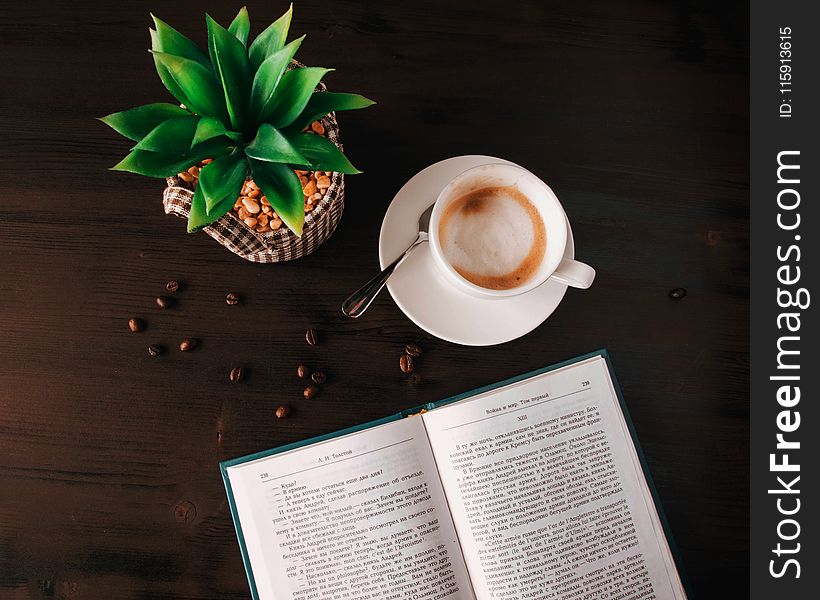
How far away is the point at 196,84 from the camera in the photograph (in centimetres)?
57

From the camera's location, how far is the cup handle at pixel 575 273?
29.7 inches

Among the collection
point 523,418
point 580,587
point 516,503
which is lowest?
point 580,587

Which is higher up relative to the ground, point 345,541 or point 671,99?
point 671,99

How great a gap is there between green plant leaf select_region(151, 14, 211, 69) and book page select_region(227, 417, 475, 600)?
1.63ft

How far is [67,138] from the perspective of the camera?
2.86 feet

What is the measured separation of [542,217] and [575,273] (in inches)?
3.3

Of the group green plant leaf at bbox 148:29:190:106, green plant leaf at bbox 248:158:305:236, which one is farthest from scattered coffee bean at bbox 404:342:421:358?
green plant leaf at bbox 148:29:190:106

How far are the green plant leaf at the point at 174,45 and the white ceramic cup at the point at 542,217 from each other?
0.98 feet

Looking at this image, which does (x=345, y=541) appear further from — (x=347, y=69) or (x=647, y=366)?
(x=347, y=69)

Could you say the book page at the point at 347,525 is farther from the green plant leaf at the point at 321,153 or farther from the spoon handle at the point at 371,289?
the green plant leaf at the point at 321,153

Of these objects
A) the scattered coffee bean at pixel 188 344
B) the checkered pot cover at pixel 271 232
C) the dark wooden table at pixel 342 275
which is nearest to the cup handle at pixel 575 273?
the dark wooden table at pixel 342 275

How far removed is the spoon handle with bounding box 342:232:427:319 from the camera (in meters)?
0.80
